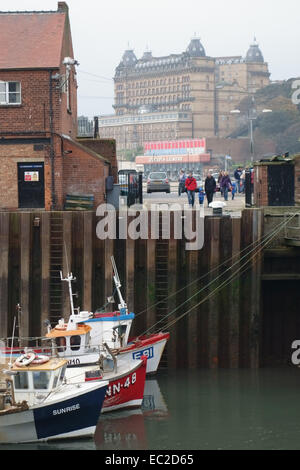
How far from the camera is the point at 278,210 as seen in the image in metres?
33.9

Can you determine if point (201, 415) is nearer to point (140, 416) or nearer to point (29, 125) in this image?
point (140, 416)

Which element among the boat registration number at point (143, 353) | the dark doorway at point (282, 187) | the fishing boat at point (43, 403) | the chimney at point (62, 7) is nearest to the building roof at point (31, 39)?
the chimney at point (62, 7)

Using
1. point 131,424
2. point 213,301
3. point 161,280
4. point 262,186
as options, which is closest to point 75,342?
point 131,424

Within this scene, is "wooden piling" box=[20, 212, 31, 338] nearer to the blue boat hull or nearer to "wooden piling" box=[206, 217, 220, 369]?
the blue boat hull

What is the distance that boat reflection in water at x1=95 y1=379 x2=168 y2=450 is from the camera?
1048 inches

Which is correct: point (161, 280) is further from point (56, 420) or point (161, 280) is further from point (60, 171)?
point (56, 420)

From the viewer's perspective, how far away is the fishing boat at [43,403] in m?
26.1

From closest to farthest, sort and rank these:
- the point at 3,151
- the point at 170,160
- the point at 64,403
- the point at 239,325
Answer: the point at 64,403, the point at 239,325, the point at 3,151, the point at 170,160

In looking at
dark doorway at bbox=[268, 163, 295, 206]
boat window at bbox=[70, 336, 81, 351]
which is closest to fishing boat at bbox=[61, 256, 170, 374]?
boat window at bbox=[70, 336, 81, 351]

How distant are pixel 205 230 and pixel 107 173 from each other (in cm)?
646

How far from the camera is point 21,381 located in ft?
86.3

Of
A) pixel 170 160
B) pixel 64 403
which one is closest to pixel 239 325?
pixel 64 403

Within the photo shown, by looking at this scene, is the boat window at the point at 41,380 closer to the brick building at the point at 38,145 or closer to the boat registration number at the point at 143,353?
the boat registration number at the point at 143,353

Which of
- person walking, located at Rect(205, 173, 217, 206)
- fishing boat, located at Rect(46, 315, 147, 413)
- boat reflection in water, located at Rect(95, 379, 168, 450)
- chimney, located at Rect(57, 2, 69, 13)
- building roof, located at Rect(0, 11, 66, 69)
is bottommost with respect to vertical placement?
boat reflection in water, located at Rect(95, 379, 168, 450)
